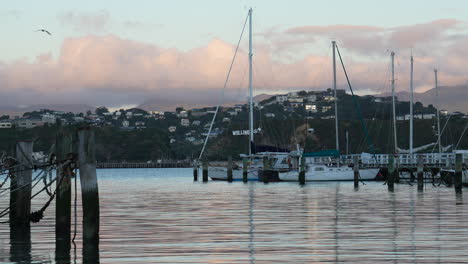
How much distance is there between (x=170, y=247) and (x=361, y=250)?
4.81 meters

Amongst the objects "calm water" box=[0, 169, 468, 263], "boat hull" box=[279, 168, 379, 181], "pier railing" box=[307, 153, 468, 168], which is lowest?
"calm water" box=[0, 169, 468, 263]

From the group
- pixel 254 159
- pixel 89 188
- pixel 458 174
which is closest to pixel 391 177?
pixel 458 174

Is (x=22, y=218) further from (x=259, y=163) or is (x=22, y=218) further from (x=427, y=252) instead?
(x=259, y=163)

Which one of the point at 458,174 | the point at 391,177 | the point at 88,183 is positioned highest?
the point at 88,183

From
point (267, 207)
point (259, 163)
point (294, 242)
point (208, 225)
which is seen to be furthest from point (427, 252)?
point (259, 163)

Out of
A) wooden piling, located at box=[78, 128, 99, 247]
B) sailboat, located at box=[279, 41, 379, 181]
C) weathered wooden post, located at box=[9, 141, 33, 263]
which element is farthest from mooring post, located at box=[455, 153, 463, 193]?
wooden piling, located at box=[78, 128, 99, 247]

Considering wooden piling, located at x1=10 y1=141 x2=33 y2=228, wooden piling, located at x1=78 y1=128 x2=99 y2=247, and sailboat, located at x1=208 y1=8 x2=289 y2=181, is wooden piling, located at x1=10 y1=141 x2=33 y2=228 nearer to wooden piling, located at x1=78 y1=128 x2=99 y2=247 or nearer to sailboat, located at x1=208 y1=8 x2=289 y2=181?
wooden piling, located at x1=78 y1=128 x2=99 y2=247

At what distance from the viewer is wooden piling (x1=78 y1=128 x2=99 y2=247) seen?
2145 centimetres

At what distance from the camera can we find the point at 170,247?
72.9 feet

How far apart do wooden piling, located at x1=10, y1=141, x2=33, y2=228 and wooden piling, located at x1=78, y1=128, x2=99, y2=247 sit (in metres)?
4.83

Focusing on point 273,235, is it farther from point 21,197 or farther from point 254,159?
point 254,159

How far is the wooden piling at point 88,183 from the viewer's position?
21.5 m

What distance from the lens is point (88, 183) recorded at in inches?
857

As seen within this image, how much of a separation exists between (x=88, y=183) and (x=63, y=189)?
8.52ft
